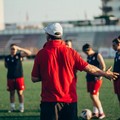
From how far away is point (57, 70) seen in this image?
643 centimetres

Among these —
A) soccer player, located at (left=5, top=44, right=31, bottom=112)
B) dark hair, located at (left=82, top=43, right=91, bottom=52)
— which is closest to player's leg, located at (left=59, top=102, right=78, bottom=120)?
dark hair, located at (left=82, top=43, right=91, bottom=52)

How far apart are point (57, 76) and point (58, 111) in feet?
1.67

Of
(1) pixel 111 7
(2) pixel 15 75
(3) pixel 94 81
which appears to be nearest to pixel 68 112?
(3) pixel 94 81

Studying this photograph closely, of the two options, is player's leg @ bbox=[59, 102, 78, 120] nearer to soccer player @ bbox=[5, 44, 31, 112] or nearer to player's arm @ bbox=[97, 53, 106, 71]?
player's arm @ bbox=[97, 53, 106, 71]

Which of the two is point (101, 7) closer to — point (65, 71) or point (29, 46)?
point (29, 46)

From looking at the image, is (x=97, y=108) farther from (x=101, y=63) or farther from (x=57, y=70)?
(x=57, y=70)

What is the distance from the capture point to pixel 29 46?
6619 centimetres

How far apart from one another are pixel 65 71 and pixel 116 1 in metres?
97.0

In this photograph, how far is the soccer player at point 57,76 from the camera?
6414mm

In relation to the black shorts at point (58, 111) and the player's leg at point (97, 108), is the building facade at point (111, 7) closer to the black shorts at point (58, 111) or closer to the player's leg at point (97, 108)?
the player's leg at point (97, 108)

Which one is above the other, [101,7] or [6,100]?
[101,7]

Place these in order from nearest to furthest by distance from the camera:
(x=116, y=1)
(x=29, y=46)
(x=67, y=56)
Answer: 1. (x=67, y=56)
2. (x=29, y=46)
3. (x=116, y=1)

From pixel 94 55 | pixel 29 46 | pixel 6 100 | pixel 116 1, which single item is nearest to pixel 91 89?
pixel 94 55

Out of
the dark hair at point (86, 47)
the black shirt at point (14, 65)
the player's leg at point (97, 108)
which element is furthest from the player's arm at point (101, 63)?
the black shirt at point (14, 65)
